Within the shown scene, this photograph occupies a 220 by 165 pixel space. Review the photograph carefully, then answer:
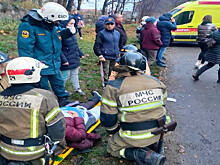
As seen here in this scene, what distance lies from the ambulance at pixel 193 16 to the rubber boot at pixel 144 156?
34.9ft

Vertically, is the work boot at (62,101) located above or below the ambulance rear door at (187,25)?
below

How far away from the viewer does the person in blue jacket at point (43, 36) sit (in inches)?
128

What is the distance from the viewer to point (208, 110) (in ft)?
14.8

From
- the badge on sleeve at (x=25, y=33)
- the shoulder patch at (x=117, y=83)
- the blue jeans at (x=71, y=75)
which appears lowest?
the blue jeans at (x=71, y=75)

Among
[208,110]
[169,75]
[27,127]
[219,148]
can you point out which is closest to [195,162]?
[219,148]

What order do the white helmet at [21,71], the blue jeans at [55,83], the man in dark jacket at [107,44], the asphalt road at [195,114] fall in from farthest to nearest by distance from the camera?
the man in dark jacket at [107,44]
the blue jeans at [55,83]
the asphalt road at [195,114]
the white helmet at [21,71]

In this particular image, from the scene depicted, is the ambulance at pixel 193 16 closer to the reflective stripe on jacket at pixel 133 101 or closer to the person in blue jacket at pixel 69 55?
the person in blue jacket at pixel 69 55

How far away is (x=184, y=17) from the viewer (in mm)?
12047

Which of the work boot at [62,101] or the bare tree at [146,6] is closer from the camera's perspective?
the work boot at [62,101]

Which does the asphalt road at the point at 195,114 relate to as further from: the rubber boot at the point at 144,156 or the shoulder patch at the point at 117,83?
the shoulder patch at the point at 117,83

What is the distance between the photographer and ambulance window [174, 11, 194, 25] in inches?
471

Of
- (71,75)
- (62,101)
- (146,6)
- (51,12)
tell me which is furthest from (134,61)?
(146,6)

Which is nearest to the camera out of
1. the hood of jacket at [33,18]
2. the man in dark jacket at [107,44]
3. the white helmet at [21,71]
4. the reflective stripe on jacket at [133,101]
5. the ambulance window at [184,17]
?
the white helmet at [21,71]

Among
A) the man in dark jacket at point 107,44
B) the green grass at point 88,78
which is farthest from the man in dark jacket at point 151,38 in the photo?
the man in dark jacket at point 107,44
